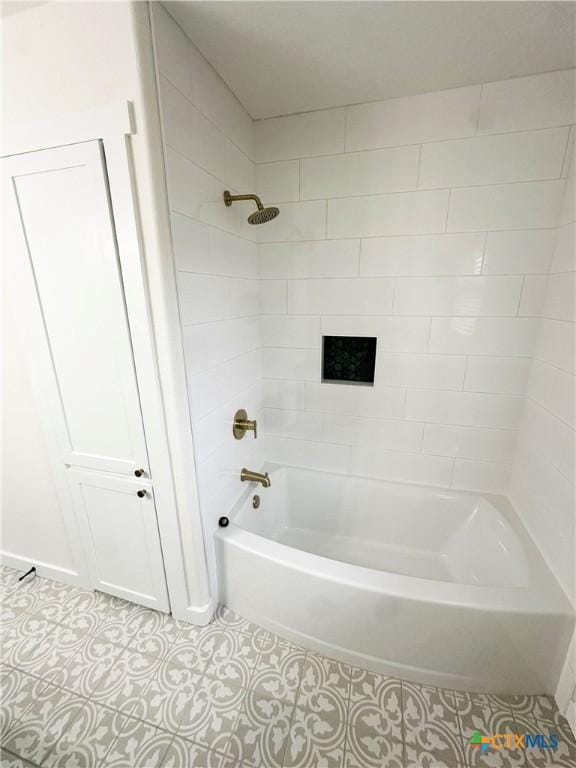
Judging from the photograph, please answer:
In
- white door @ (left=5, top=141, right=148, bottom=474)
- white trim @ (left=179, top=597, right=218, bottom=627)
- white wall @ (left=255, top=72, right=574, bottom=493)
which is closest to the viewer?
white door @ (left=5, top=141, right=148, bottom=474)

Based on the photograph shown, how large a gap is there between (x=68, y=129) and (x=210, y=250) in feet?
→ 1.64

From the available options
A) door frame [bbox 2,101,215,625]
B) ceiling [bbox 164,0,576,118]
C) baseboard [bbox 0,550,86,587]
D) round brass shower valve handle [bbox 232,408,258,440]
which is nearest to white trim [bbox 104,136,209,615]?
door frame [bbox 2,101,215,625]

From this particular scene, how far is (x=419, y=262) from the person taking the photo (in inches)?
53.9

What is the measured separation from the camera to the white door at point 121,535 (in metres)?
1.22

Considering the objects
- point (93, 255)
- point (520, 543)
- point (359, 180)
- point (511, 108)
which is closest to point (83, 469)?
point (93, 255)

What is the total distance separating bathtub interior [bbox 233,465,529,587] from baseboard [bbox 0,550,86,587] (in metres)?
0.92

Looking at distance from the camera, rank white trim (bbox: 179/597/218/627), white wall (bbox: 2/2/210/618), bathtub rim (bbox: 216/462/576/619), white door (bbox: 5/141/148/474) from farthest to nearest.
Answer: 1. white trim (bbox: 179/597/218/627)
2. bathtub rim (bbox: 216/462/576/619)
3. white door (bbox: 5/141/148/474)
4. white wall (bbox: 2/2/210/618)

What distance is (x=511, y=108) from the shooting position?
115 centimetres

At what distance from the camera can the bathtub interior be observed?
4.83 ft

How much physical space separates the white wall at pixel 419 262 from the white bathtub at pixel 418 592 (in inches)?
9.1

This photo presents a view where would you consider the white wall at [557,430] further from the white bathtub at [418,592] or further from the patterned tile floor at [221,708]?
the patterned tile floor at [221,708]

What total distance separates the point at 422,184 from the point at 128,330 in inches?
52.9

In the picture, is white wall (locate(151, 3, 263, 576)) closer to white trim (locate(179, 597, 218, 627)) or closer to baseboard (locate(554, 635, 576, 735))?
white trim (locate(179, 597, 218, 627))

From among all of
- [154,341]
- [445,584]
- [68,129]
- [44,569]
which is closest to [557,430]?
[445,584]
